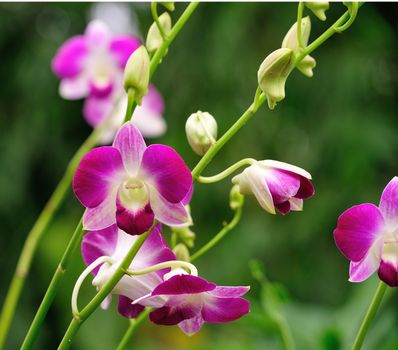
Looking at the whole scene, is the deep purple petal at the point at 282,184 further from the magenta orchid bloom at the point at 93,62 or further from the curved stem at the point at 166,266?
the magenta orchid bloom at the point at 93,62

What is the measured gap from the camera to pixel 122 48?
2.92ft

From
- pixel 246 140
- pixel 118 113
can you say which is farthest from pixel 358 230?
pixel 246 140

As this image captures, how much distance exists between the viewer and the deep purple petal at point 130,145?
0.41 meters

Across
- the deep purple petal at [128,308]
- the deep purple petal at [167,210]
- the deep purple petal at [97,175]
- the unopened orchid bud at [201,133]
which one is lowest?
the deep purple petal at [128,308]

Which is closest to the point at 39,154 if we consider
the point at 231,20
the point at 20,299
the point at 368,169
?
the point at 20,299

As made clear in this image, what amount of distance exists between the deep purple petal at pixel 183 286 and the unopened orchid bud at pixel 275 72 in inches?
4.0

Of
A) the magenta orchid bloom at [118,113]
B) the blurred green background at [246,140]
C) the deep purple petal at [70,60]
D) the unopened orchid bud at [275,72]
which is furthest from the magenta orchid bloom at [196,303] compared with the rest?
the blurred green background at [246,140]

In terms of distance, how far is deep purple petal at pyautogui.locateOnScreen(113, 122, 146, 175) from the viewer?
16.1 inches

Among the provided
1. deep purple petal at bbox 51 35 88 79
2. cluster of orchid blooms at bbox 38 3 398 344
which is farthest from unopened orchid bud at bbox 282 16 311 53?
deep purple petal at bbox 51 35 88 79

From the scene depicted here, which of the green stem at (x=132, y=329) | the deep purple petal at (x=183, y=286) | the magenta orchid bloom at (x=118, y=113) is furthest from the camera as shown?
the magenta orchid bloom at (x=118, y=113)

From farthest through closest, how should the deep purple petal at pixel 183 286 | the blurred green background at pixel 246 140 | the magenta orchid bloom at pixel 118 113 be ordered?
the blurred green background at pixel 246 140 → the magenta orchid bloom at pixel 118 113 → the deep purple petal at pixel 183 286

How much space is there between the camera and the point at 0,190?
2.38 meters

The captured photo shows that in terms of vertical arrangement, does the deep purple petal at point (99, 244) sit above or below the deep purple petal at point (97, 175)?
below

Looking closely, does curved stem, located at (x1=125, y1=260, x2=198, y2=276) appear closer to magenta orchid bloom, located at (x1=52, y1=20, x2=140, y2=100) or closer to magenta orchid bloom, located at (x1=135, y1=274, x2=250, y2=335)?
magenta orchid bloom, located at (x1=135, y1=274, x2=250, y2=335)
